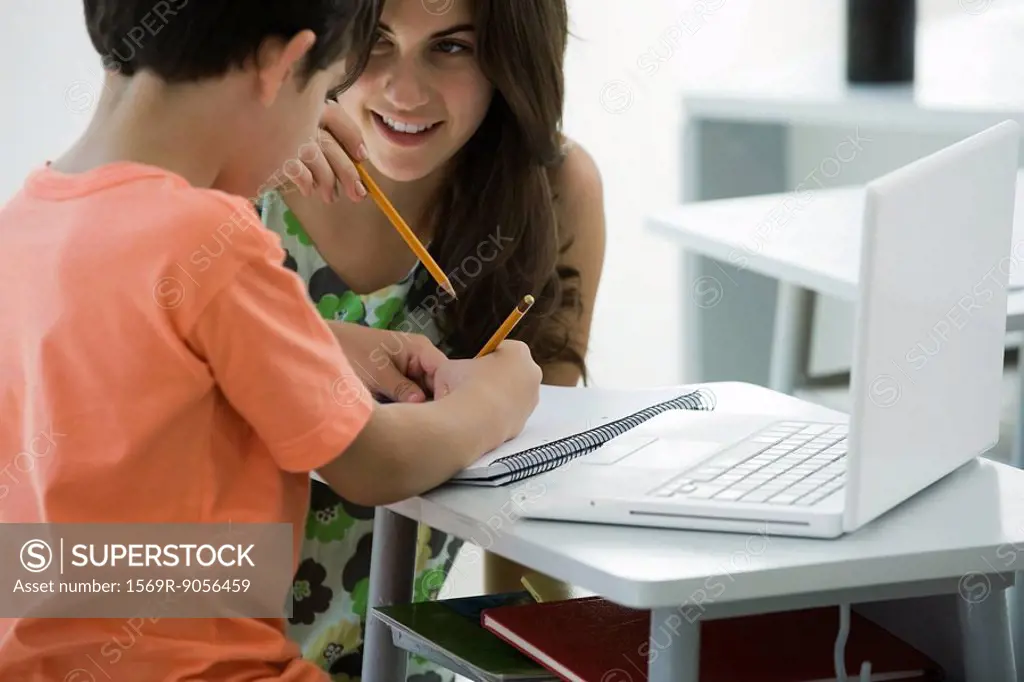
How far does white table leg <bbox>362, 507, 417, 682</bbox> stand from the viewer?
1308 mm

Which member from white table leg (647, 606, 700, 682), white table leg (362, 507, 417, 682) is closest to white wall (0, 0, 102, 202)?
white table leg (362, 507, 417, 682)

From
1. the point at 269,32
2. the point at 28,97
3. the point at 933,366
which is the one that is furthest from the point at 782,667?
the point at 28,97

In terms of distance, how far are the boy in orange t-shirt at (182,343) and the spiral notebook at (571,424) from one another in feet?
0.12

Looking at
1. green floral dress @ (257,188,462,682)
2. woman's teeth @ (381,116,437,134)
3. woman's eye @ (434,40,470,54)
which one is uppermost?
woman's eye @ (434,40,470,54)

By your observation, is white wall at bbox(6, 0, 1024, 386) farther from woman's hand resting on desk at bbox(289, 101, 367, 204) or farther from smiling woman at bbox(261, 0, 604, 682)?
woman's hand resting on desk at bbox(289, 101, 367, 204)

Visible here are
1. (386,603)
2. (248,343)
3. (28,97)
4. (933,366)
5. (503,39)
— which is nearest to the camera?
(248,343)

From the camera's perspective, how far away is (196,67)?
1.01 m

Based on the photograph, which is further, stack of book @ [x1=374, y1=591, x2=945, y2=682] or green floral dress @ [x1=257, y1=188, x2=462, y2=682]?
green floral dress @ [x1=257, y1=188, x2=462, y2=682]

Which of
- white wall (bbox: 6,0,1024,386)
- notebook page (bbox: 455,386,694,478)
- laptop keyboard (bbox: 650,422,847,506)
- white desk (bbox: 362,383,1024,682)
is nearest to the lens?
white desk (bbox: 362,383,1024,682)

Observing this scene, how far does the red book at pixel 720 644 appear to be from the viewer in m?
1.08

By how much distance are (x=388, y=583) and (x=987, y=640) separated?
1.71ft

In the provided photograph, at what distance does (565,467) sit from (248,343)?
292 millimetres

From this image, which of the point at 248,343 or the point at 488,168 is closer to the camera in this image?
the point at 248,343

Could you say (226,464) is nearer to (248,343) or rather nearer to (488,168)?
(248,343)
